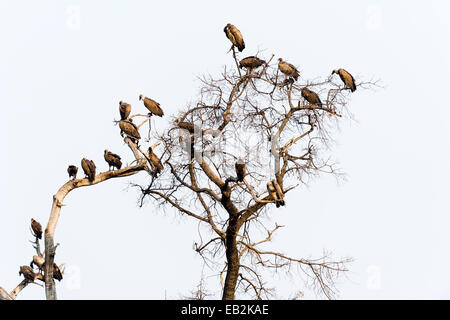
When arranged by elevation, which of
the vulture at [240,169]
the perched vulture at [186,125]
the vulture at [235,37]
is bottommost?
the vulture at [240,169]

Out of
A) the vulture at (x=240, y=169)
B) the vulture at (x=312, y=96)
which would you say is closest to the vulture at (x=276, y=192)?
the vulture at (x=240, y=169)

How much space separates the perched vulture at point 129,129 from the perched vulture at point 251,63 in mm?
2047

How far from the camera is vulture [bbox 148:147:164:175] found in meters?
12.3

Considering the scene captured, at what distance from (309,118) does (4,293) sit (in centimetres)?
567

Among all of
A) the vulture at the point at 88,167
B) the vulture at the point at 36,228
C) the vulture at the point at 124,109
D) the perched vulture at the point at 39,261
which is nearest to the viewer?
the vulture at the point at 88,167

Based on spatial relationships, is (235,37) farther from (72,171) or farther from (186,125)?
(72,171)

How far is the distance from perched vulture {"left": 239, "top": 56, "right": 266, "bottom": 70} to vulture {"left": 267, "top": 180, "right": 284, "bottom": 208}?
2072 mm

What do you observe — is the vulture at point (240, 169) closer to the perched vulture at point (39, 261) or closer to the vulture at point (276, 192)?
the vulture at point (276, 192)

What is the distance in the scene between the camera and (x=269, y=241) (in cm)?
1235

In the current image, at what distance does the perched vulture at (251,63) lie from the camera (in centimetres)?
1250

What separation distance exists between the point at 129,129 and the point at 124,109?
0.88 metres

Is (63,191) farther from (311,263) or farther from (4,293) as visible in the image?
(311,263)

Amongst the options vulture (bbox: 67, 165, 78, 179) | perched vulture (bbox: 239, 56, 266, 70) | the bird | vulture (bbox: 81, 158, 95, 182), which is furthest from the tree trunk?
vulture (bbox: 67, 165, 78, 179)
